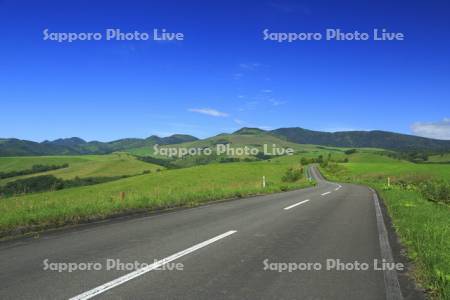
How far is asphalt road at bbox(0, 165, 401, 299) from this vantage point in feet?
18.6

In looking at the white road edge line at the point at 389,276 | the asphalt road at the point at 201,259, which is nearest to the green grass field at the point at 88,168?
the asphalt road at the point at 201,259

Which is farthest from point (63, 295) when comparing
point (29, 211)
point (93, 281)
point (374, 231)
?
point (374, 231)

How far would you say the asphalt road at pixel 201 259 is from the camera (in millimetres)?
5664

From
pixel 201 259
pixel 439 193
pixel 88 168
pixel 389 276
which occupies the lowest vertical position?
pixel 88 168

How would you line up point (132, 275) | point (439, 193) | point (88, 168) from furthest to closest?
1. point (88, 168)
2. point (439, 193)
3. point (132, 275)

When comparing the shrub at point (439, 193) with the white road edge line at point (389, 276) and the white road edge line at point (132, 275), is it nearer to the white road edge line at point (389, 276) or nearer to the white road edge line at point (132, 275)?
the white road edge line at point (389, 276)

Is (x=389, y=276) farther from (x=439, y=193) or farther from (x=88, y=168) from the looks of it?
(x=88, y=168)

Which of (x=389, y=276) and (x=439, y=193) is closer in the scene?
(x=389, y=276)

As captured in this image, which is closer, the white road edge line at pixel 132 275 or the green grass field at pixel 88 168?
the white road edge line at pixel 132 275

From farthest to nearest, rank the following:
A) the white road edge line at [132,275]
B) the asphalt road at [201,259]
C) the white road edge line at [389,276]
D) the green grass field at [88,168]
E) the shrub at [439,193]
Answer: the green grass field at [88,168]
the shrub at [439,193]
the white road edge line at [389,276]
the asphalt road at [201,259]
the white road edge line at [132,275]

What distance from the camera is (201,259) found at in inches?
297

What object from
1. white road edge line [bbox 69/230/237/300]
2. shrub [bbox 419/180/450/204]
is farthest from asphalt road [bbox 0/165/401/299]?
shrub [bbox 419/180/450/204]

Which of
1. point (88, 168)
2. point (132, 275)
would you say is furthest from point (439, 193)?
point (88, 168)

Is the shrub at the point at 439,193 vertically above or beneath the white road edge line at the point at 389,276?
beneath
